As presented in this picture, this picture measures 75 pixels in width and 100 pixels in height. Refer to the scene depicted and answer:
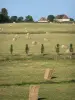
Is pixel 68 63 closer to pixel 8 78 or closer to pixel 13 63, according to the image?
pixel 13 63

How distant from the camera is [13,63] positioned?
69.4ft

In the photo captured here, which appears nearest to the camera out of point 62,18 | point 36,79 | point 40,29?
point 36,79

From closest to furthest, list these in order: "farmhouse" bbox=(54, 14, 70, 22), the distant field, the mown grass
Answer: the mown grass, the distant field, "farmhouse" bbox=(54, 14, 70, 22)

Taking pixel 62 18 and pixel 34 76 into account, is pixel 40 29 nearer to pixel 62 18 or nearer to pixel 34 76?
pixel 34 76

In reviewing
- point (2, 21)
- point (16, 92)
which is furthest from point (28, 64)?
point (2, 21)

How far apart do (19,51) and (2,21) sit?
214ft

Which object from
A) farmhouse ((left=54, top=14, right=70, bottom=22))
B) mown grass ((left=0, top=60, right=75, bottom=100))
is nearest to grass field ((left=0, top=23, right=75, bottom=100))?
mown grass ((left=0, top=60, right=75, bottom=100))

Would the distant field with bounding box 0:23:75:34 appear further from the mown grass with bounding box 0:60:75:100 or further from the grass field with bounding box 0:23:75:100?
the mown grass with bounding box 0:60:75:100

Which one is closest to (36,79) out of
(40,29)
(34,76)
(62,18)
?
(34,76)

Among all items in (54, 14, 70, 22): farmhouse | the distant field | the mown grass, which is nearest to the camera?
the mown grass

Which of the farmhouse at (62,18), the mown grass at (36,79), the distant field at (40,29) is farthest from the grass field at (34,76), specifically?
the farmhouse at (62,18)

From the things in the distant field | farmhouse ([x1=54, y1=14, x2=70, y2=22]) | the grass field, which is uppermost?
the grass field

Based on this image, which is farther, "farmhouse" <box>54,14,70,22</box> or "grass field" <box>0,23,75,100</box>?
→ "farmhouse" <box>54,14,70,22</box>

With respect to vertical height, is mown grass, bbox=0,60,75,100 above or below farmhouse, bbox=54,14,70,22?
above
